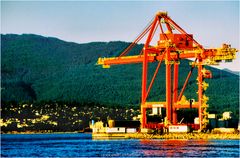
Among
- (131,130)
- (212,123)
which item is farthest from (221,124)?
(131,130)

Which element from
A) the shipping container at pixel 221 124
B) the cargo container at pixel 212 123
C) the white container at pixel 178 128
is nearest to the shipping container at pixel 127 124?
the cargo container at pixel 212 123

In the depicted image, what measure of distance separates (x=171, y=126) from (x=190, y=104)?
4651 mm

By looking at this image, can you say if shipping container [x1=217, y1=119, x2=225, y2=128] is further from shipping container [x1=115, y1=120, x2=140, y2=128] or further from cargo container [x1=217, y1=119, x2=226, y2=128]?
shipping container [x1=115, y1=120, x2=140, y2=128]

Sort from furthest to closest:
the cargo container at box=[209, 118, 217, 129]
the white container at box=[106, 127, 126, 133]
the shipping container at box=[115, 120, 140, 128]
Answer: the shipping container at box=[115, 120, 140, 128], the white container at box=[106, 127, 126, 133], the cargo container at box=[209, 118, 217, 129]

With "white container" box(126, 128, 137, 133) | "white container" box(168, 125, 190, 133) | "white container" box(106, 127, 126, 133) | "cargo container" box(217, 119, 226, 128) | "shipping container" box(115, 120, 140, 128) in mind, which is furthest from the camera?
"shipping container" box(115, 120, 140, 128)

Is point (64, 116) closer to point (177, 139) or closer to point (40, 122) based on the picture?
point (40, 122)

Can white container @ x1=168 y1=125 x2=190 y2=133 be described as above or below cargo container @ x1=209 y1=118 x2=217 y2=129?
below

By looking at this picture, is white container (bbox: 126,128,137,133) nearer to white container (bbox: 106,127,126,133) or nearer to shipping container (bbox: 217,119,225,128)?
white container (bbox: 106,127,126,133)

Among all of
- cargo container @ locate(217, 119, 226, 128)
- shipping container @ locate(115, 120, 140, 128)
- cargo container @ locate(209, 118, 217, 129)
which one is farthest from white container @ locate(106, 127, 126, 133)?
cargo container @ locate(217, 119, 226, 128)

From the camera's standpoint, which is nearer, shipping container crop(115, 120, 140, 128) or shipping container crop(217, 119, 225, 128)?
shipping container crop(217, 119, 225, 128)

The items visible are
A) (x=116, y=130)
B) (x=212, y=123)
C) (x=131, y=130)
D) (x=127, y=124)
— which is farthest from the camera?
(x=127, y=124)

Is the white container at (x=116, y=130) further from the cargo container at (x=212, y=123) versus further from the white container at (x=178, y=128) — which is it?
the cargo container at (x=212, y=123)

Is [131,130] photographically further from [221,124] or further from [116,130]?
[221,124]

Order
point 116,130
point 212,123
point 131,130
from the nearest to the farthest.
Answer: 1. point 212,123
2. point 131,130
3. point 116,130
